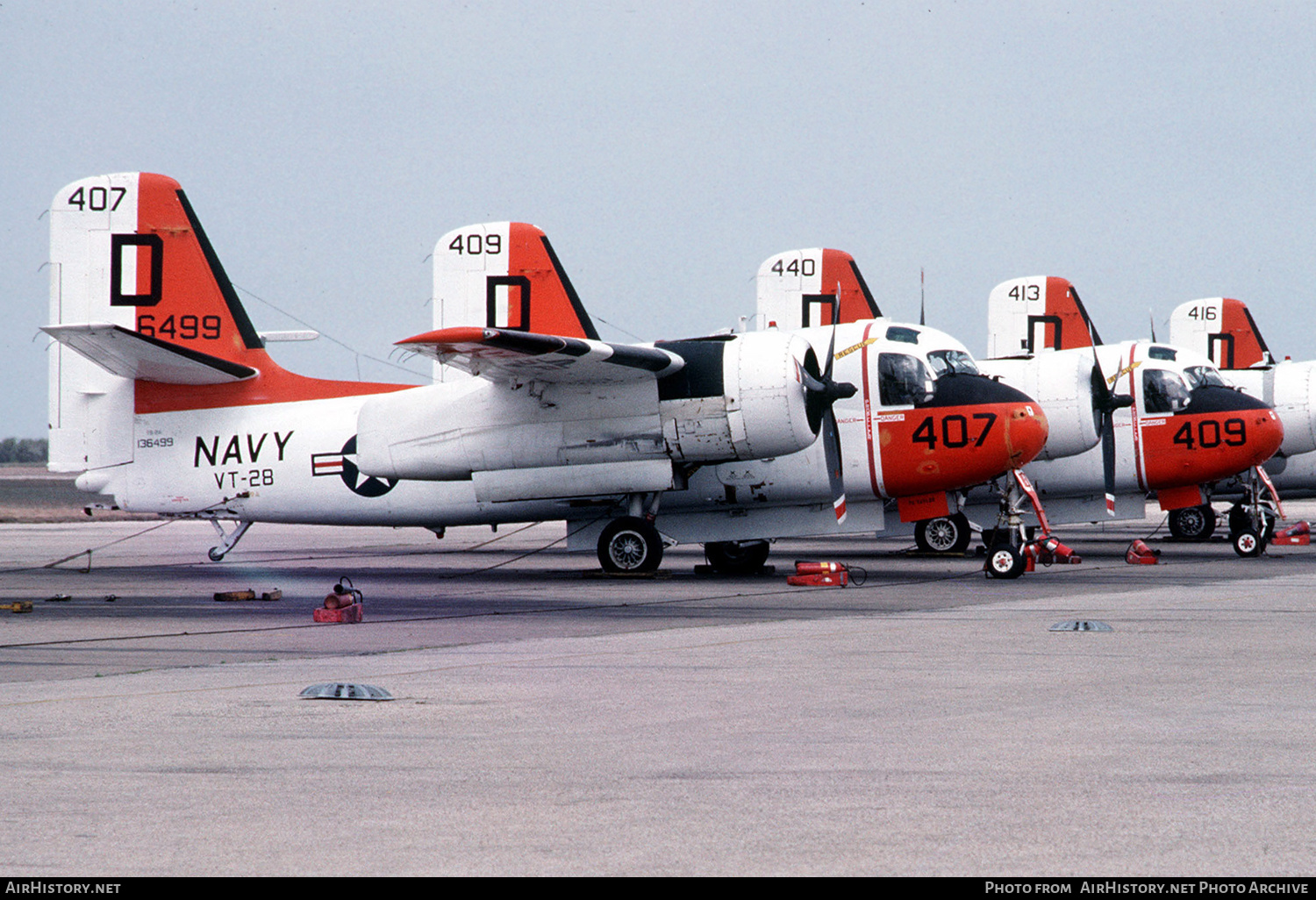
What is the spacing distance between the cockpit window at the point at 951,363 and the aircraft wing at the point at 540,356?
460 cm

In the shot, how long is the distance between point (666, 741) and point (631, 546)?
14117 mm

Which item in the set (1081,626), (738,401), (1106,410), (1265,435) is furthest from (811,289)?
(1081,626)

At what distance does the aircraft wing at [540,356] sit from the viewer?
18.3m

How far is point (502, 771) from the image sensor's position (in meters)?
6.13

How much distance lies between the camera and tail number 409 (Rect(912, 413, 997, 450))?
21938 mm

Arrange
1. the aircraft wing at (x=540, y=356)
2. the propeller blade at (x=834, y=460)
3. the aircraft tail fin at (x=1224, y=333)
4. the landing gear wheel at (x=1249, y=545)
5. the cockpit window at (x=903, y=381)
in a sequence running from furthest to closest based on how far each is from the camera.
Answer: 1. the aircraft tail fin at (x=1224, y=333)
2. the landing gear wheel at (x=1249, y=545)
3. the cockpit window at (x=903, y=381)
4. the propeller blade at (x=834, y=460)
5. the aircraft wing at (x=540, y=356)

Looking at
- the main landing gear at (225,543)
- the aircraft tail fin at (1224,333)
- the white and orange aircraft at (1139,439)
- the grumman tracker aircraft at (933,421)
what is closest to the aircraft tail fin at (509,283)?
the main landing gear at (225,543)

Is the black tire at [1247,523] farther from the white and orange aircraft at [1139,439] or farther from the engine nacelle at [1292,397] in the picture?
the engine nacelle at [1292,397]

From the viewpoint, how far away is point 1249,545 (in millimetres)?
25188

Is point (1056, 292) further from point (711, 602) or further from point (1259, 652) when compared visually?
point (1259, 652)

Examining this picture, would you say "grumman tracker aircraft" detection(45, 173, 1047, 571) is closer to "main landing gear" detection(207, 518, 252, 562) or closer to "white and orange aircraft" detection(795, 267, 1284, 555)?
"main landing gear" detection(207, 518, 252, 562)

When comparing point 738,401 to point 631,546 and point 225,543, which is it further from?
point 225,543

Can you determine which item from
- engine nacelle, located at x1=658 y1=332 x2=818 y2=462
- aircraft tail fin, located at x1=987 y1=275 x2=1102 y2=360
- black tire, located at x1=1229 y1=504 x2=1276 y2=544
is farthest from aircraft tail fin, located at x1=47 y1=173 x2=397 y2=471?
aircraft tail fin, located at x1=987 y1=275 x2=1102 y2=360

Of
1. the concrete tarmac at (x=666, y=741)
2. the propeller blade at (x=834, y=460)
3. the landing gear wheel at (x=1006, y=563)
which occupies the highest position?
the propeller blade at (x=834, y=460)
